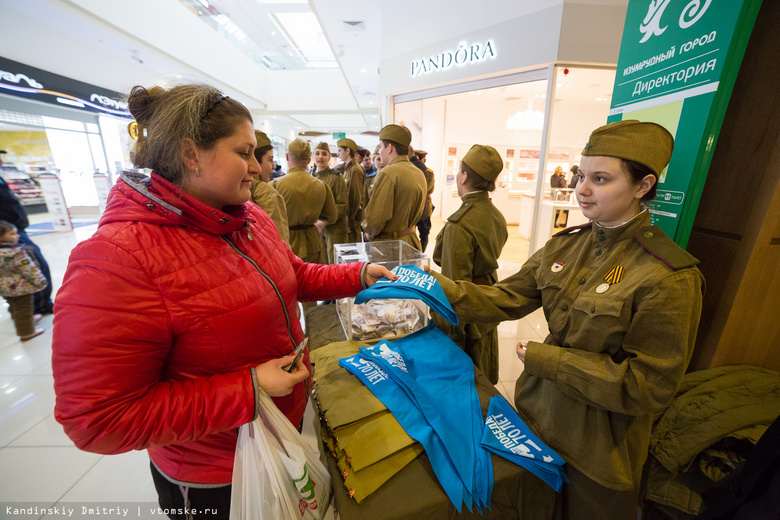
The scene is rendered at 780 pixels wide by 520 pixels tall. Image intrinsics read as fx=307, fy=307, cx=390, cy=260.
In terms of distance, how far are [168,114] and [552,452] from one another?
151 cm

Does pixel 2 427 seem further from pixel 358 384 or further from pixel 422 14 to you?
pixel 422 14

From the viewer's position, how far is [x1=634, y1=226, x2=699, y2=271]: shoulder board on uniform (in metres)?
0.87

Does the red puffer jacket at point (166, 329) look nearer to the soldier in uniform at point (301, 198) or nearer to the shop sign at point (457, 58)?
the soldier in uniform at point (301, 198)

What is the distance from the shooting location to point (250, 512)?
85 centimetres

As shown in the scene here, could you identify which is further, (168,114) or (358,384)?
(358,384)

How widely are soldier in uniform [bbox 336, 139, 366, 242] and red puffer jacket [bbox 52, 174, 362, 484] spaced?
149 inches

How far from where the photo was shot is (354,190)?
15.2ft

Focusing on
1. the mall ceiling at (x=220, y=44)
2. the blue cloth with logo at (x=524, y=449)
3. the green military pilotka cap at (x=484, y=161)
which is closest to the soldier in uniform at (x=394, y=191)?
the green military pilotka cap at (x=484, y=161)

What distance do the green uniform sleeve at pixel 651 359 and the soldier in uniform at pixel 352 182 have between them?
4026mm

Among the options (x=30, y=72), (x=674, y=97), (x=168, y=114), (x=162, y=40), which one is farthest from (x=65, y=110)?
(x=674, y=97)

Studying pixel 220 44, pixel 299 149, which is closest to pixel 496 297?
pixel 299 149

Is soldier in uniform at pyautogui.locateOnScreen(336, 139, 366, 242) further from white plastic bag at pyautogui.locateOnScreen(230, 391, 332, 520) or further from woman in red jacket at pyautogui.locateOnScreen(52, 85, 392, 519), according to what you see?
white plastic bag at pyautogui.locateOnScreen(230, 391, 332, 520)

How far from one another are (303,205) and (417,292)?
242 centimetres

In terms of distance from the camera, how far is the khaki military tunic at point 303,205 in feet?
10.5
